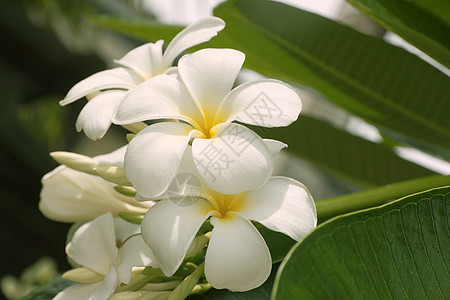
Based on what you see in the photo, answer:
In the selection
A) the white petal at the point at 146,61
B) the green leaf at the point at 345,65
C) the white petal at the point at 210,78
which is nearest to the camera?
the white petal at the point at 210,78

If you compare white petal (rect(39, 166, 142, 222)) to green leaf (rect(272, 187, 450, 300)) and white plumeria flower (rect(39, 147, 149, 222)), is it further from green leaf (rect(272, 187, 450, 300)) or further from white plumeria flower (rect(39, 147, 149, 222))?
green leaf (rect(272, 187, 450, 300))

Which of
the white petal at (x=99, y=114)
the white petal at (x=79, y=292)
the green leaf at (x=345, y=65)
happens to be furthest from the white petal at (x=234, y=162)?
the green leaf at (x=345, y=65)

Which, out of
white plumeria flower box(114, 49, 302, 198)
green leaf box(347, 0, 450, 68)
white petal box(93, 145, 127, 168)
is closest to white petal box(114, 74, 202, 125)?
white plumeria flower box(114, 49, 302, 198)

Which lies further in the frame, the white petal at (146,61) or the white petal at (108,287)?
the white petal at (146,61)

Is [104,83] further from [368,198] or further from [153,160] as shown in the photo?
[368,198]

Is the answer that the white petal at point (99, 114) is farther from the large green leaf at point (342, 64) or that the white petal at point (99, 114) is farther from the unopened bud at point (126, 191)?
the large green leaf at point (342, 64)

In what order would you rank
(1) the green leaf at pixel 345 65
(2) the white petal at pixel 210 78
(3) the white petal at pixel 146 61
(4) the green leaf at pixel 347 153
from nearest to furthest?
(2) the white petal at pixel 210 78 → (3) the white petal at pixel 146 61 → (1) the green leaf at pixel 345 65 → (4) the green leaf at pixel 347 153
